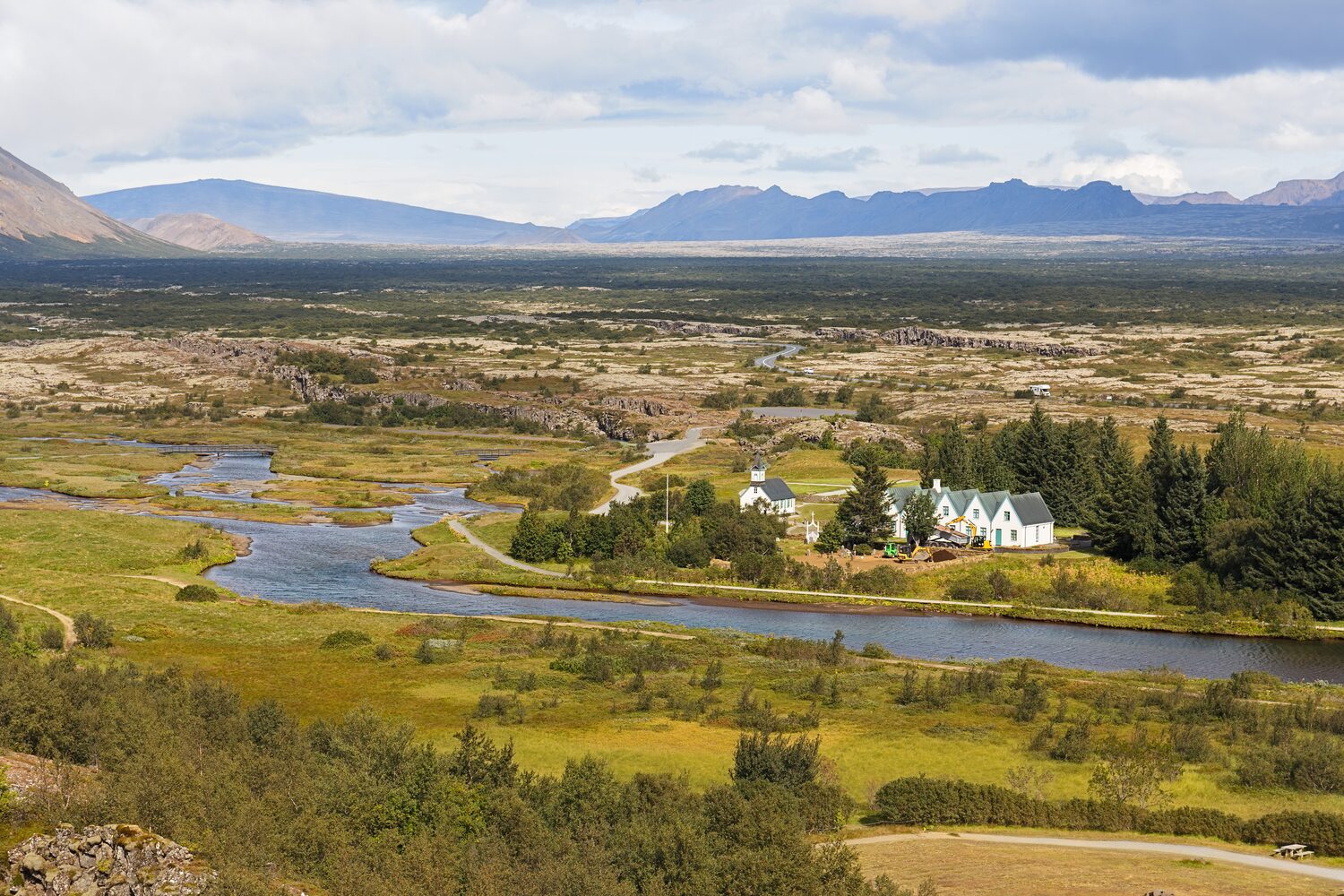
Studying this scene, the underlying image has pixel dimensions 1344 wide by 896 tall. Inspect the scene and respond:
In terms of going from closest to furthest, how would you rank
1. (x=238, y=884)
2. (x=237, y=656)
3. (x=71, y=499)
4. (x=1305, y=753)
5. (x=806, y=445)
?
(x=238, y=884)
(x=1305, y=753)
(x=237, y=656)
(x=71, y=499)
(x=806, y=445)

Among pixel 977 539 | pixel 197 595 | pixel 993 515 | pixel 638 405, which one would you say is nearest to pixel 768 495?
pixel 977 539

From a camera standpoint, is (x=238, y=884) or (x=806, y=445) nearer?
(x=238, y=884)

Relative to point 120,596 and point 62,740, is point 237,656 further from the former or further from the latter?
point 62,740

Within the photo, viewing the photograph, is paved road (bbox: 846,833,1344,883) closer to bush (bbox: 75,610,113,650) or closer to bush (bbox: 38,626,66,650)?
bush (bbox: 38,626,66,650)

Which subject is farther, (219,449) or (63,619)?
(219,449)

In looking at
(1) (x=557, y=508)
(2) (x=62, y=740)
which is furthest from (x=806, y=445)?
(2) (x=62, y=740)

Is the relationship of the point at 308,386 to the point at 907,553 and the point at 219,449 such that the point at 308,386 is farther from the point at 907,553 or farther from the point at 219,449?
the point at 907,553
